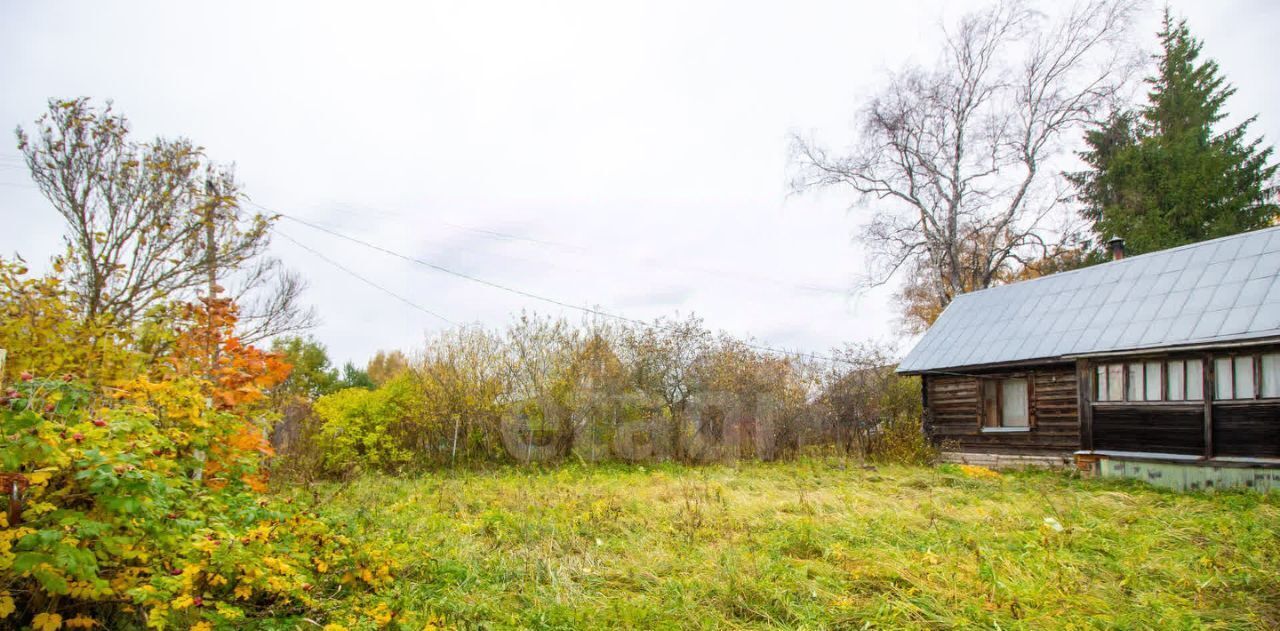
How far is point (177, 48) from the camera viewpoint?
28.3 feet

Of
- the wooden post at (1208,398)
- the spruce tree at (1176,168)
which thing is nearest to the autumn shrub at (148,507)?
the wooden post at (1208,398)

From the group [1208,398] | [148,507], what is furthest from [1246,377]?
[148,507]

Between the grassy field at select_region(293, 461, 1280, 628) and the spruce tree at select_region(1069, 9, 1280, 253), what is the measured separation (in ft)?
48.5

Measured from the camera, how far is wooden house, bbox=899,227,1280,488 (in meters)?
10.3

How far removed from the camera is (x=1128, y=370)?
470 inches

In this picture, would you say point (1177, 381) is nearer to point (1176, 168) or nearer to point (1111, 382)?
point (1111, 382)

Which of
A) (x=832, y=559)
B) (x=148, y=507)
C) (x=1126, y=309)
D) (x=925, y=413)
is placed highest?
(x=1126, y=309)

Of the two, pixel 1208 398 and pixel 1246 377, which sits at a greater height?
pixel 1246 377

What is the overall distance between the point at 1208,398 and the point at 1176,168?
1413 centimetres

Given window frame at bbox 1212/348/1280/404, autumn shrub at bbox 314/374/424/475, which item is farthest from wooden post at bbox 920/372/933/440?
autumn shrub at bbox 314/374/424/475

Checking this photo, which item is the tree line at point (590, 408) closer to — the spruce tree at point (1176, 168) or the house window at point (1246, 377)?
the house window at point (1246, 377)

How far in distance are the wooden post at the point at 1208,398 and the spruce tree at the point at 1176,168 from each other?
453 inches

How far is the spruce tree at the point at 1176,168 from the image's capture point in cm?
2048

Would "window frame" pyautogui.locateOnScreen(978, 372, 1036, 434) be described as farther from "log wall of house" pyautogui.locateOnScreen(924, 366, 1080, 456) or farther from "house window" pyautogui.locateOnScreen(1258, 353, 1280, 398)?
"house window" pyautogui.locateOnScreen(1258, 353, 1280, 398)
